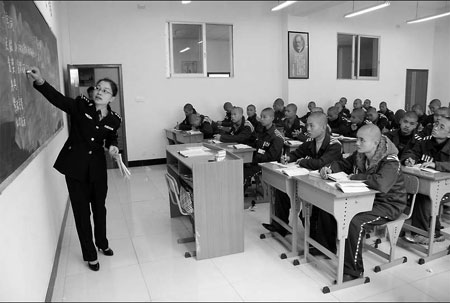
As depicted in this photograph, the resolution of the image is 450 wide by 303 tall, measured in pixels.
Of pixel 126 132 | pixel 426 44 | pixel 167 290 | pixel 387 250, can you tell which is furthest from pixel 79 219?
pixel 426 44

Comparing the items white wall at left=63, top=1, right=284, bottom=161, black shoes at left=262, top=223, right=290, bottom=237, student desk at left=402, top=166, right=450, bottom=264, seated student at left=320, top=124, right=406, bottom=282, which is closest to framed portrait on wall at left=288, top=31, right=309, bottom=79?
A: white wall at left=63, top=1, right=284, bottom=161

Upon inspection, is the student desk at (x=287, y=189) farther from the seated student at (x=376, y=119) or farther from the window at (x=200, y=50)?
the window at (x=200, y=50)

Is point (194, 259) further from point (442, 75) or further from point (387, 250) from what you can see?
point (442, 75)

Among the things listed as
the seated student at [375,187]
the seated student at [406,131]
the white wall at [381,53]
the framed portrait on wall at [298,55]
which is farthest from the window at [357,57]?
the seated student at [375,187]

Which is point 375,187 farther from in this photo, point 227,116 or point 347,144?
point 227,116

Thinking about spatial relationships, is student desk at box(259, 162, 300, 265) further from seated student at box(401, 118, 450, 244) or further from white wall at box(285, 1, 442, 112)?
white wall at box(285, 1, 442, 112)

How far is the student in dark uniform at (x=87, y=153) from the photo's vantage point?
2602 millimetres

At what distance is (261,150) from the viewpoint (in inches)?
164

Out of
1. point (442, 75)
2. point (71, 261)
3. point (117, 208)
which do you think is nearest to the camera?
point (71, 261)

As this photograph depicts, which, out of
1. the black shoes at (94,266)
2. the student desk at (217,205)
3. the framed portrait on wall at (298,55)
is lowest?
the black shoes at (94,266)

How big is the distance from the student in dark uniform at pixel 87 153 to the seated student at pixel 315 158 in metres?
1.61

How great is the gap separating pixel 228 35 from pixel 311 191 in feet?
20.0

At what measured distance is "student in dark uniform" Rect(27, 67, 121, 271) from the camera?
2602mm

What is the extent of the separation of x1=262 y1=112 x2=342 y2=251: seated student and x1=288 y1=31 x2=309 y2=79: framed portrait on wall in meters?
5.22
